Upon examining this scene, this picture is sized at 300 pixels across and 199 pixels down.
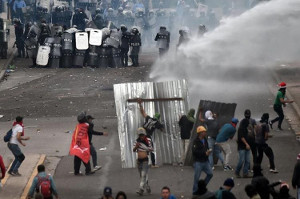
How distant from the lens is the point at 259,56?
109 feet

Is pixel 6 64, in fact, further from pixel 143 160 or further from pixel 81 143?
pixel 143 160

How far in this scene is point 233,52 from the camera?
1216 inches

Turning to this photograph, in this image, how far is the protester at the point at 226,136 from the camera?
20219 millimetres

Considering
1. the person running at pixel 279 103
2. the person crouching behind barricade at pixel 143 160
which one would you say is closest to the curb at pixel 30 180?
the person crouching behind barricade at pixel 143 160

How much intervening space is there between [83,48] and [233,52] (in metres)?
8.76

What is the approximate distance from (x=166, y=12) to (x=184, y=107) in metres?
42.5

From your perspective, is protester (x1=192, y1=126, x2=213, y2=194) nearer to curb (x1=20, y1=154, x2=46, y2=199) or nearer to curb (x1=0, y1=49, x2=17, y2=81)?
curb (x1=20, y1=154, x2=46, y2=199)

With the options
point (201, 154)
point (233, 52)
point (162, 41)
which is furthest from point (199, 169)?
point (162, 41)

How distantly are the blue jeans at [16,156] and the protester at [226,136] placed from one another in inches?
168

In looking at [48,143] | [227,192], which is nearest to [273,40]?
[48,143]

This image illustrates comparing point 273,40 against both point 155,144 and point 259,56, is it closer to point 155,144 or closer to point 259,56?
point 259,56

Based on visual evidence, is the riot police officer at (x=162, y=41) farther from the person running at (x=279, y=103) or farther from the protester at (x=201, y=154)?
the protester at (x=201, y=154)

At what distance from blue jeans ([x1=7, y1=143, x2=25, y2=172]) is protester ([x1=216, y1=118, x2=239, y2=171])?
14.0ft

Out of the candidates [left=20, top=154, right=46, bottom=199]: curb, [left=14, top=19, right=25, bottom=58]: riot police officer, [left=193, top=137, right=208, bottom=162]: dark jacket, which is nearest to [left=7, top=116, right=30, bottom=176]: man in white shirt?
[left=20, top=154, right=46, bottom=199]: curb
